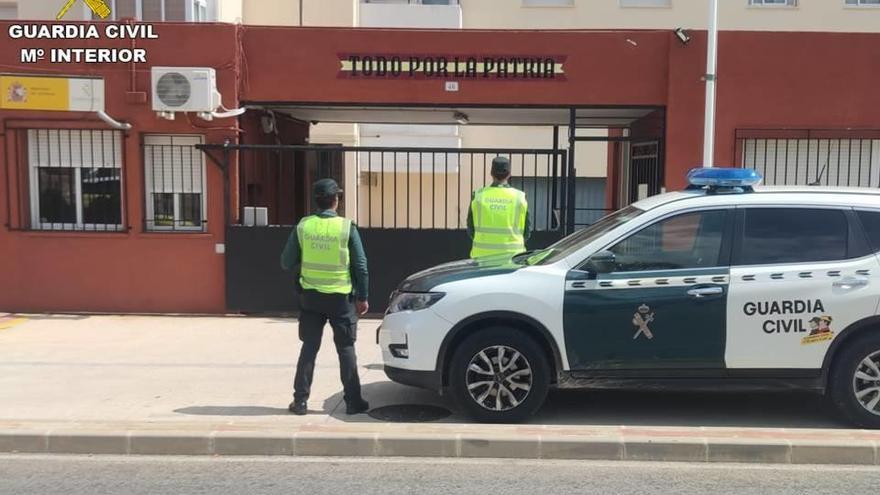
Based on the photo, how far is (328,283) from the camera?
19.3 ft

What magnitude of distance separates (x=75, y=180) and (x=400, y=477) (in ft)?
24.6

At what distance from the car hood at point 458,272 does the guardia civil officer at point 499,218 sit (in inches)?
30.8

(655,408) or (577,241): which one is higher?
(577,241)

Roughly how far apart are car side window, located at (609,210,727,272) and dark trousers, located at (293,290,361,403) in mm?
2098

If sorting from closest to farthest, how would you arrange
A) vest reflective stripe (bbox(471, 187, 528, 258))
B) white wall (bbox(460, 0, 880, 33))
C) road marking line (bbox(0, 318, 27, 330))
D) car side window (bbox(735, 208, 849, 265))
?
1. car side window (bbox(735, 208, 849, 265))
2. vest reflective stripe (bbox(471, 187, 528, 258))
3. road marking line (bbox(0, 318, 27, 330))
4. white wall (bbox(460, 0, 880, 33))

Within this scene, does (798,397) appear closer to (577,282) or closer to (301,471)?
(577,282)

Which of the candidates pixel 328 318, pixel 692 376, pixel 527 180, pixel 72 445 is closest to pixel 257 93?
pixel 328 318

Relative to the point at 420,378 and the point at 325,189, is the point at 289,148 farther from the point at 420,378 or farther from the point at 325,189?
the point at 420,378

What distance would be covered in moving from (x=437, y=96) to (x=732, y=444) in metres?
6.32

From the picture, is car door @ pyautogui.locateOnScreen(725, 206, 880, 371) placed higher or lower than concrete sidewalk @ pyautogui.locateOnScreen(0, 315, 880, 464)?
higher

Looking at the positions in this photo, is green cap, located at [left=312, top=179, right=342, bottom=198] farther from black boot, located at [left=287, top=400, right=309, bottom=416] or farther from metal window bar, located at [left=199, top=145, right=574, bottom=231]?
metal window bar, located at [left=199, top=145, right=574, bottom=231]

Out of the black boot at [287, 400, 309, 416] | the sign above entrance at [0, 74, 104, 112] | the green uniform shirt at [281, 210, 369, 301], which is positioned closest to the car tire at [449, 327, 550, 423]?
the green uniform shirt at [281, 210, 369, 301]

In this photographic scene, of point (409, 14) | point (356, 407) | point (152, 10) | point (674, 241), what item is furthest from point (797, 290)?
point (409, 14)

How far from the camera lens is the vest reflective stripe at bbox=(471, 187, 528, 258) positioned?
7.08 m
